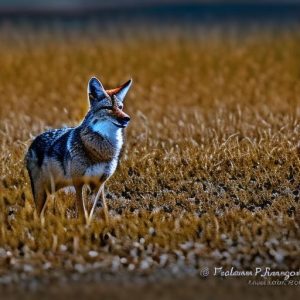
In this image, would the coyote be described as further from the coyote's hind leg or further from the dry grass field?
the dry grass field

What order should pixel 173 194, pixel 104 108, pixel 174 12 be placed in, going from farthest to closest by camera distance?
pixel 174 12 → pixel 173 194 → pixel 104 108

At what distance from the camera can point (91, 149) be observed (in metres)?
7.00

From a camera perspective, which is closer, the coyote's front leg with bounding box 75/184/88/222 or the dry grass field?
the dry grass field

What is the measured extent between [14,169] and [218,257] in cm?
239

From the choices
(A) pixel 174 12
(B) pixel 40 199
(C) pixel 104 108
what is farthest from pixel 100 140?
(A) pixel 174 12

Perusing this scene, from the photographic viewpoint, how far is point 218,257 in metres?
6.88

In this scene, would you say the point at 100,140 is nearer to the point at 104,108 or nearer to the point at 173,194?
the point at 104,108

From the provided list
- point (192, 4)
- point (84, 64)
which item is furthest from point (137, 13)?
point (84, 64)

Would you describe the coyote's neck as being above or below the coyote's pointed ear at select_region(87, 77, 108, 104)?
below

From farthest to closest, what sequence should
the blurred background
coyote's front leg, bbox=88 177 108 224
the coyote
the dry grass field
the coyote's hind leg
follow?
1. the blurred background
2. the coyote's hind leg
3. coyote's front leg, bbox=88 177 108 224
4. the coyote
5. the dry grass field

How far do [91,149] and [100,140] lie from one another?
105mm

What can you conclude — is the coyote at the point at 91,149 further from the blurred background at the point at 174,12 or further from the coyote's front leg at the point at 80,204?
the blurred background at the point at 174,12

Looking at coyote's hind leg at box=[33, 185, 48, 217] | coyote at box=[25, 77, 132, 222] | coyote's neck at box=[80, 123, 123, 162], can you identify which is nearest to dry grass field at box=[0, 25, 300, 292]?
coyote's hind leg at box=[33, 185, 48, 217]

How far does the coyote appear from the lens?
22.8 ft
